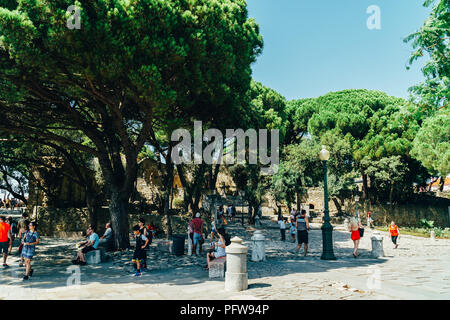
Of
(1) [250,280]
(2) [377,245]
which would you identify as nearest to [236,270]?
(1) [250,280]

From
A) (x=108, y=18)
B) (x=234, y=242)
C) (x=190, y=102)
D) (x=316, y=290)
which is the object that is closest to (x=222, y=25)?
(x=190, y=102)

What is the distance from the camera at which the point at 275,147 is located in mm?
21719

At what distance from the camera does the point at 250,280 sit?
7.60 metres

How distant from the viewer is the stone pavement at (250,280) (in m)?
6.20

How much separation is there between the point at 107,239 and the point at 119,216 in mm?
952

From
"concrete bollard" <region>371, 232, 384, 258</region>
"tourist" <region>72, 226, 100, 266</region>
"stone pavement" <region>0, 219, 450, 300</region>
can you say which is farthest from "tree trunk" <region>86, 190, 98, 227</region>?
"concrete bollard" <region>371, 232, 384, 258</region>

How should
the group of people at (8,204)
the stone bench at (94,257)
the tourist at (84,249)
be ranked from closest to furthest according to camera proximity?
1. the tourist at (84,249)
2. the stone bench at (94,257)
3. the group of people at (8,204)

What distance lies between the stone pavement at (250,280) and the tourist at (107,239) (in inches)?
45.0

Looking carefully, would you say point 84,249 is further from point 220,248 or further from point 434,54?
point 434,54

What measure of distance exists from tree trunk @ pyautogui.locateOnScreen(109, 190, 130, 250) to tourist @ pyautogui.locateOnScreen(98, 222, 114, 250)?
0.20 m

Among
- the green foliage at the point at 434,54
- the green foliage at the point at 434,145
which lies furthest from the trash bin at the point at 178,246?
the green foliage at the point at 434,145

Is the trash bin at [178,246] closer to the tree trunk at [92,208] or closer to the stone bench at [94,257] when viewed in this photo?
the stone bench at [94,257]

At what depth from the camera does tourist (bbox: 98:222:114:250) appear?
11898mm

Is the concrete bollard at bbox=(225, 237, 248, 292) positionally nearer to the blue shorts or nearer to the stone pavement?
the stone pavement
